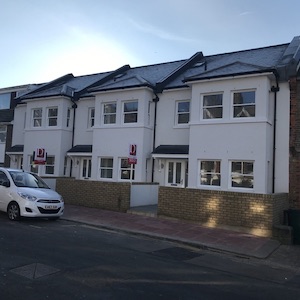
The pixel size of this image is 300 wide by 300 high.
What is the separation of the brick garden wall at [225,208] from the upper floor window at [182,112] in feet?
15.1

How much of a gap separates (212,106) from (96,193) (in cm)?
625

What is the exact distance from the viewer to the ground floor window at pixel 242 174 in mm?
13164

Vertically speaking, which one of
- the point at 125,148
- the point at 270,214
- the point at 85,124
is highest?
the point at 85,124

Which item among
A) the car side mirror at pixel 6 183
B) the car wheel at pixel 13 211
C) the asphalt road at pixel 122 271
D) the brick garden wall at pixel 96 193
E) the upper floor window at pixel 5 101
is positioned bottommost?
the asphalt road at pixel 122 271

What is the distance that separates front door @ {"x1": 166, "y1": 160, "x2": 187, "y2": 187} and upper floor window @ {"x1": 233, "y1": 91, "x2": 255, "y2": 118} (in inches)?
148

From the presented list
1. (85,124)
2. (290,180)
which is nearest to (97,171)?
(85,124)

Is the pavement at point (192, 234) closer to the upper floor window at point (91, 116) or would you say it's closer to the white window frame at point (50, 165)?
the white window frame at point (50, 165)

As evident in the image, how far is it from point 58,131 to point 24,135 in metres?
3.46

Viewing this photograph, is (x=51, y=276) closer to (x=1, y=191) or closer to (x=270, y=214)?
(x=1, y=191)

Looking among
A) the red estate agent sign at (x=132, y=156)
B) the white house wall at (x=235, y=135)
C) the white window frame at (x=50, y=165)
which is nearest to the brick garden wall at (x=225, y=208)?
the white house wall at (x=235, y=135)

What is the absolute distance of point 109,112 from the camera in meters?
17.8

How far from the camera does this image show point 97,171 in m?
17.7

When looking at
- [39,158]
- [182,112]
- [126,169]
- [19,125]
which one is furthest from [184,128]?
[19,125]

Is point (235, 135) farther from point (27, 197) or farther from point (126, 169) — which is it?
point (27, 197)
